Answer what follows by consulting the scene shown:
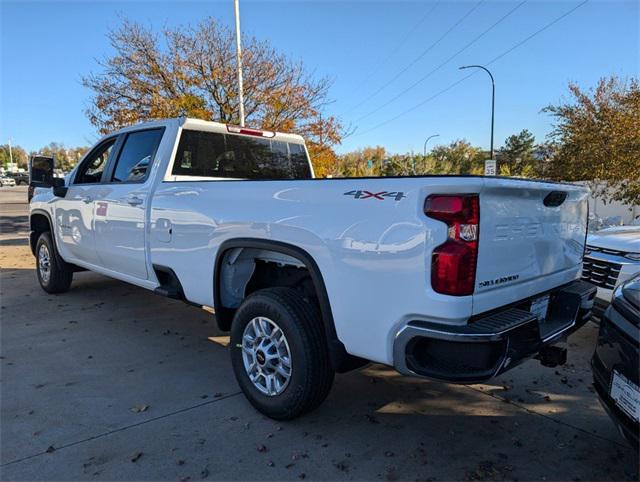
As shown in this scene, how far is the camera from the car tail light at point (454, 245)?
7.36 feet

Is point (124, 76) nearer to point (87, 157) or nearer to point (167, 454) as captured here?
point (87, 157)

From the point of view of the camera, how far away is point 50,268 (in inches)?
251

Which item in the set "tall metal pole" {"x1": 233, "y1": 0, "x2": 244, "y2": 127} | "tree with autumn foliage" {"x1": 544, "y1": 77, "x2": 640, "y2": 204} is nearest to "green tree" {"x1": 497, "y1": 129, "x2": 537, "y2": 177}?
"tree with autumn foliage" {"x1": 544, "y1": 77, "x2": 640, "y2": 204}

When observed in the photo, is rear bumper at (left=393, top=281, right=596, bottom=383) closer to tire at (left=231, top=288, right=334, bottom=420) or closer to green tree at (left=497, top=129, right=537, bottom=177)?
tire at (left=231, top=288, right=334, bottom=420)

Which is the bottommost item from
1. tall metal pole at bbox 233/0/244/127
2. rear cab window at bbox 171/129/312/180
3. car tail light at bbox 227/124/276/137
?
rear cab window at bbox 171/129/312/180

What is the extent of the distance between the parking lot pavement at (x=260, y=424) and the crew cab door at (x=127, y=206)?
0.87 m

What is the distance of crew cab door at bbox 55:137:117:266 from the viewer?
Answer: 17.0 feet

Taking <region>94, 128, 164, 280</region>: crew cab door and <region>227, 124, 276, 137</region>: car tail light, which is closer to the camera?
<region>94, 128, 164, 280</region>: crew cab door

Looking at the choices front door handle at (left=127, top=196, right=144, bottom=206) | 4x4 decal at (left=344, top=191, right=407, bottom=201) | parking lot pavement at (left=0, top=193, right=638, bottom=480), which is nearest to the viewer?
4x4 decal at (left=344, top=191, right=407, bottom=201)

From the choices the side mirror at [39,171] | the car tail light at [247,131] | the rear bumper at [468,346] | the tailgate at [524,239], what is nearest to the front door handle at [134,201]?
the car tail light at [247,131]

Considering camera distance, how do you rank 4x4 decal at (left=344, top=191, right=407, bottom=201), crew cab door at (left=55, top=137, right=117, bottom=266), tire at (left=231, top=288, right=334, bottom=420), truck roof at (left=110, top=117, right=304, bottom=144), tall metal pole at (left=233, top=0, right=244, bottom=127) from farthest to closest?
tall metal pole at (left=233, top=0, right=244, bottom=127)
crew cab door at (left=55, top=137, right=117, bottom=266)
truck roof at (left=110, top=117, right=304, bottom=144)
tire at (left=231, top=288, right=334, bottom=420)
4x4 decal at (left=344, top=191, right=407, bottom=201)

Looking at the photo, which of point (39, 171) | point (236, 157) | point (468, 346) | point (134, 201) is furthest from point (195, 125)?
point (468, 346)

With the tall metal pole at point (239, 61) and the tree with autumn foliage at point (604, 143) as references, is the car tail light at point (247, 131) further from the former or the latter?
the tree with autumn foliage at point (604, 143)

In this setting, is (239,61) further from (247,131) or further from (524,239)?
(524,239)
